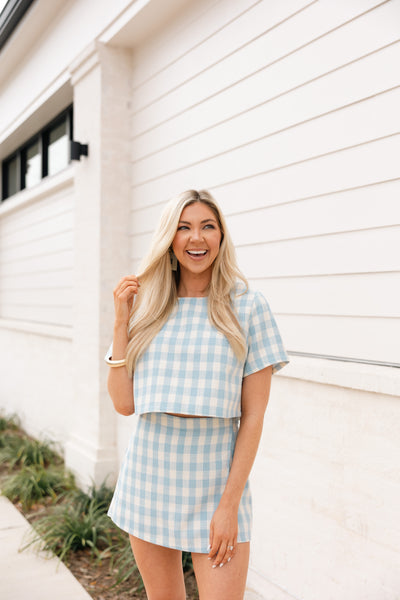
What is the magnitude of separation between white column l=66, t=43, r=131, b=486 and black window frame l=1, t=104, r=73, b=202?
1.41 meters

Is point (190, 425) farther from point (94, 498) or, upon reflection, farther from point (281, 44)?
point (94, 498)

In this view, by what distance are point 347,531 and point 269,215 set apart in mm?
1697

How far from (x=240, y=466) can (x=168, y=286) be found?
0.65 meters

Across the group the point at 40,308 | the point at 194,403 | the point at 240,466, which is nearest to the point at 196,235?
the point at 194,403

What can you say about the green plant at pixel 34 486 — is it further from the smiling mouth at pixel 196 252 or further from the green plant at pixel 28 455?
the smiling mouth at pixel 196 252

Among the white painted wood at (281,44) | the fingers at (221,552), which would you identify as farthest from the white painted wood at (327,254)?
the fingers at (221,552)

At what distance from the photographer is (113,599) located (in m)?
3.14

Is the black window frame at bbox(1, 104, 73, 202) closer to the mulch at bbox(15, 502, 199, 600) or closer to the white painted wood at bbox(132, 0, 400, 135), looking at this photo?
the white painted wood at bbox(132, 0, 400, 135)

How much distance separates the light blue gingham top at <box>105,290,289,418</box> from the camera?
1767mm

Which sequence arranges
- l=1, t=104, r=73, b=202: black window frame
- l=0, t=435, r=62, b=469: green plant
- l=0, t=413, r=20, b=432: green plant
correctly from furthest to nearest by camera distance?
l=0, t=413, r=20, b=432: green plant, l=1, t=104, r=73, b=202: black window frame, l=0, t=435, r=62, b=469: green plant

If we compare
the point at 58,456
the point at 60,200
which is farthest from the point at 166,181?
the point at 58,456

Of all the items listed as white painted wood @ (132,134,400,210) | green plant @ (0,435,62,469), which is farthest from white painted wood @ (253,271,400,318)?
green plant @ (0,435,62,469)

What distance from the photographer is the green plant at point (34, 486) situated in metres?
4.57

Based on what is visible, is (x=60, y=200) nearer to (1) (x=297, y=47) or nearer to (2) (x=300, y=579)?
(1) (x=297, y=47)
